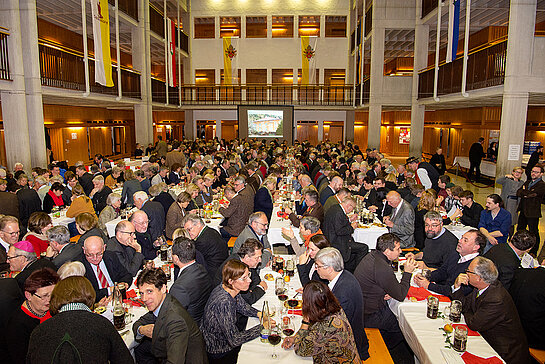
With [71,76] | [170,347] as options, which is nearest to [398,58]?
[71,76]

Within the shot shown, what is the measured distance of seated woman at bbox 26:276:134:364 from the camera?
106 inches

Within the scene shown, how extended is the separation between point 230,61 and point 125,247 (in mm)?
26823

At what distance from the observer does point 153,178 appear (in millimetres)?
10172

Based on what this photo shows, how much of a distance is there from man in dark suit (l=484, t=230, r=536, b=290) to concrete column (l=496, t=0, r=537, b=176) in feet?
23.1

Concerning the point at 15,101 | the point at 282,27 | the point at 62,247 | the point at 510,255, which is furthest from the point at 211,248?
the point at 282,27

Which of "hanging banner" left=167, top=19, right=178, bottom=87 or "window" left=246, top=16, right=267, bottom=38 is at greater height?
"window" left=246, top=16, right=267, bottom=38

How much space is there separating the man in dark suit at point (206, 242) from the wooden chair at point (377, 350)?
2.20 meters

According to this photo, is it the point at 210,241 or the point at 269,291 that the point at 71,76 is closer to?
the point at 210,241

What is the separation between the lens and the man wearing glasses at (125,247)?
500cm

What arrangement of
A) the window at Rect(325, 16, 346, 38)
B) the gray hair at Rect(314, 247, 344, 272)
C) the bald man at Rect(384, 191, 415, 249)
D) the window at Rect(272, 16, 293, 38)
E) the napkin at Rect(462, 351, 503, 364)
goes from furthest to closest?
the window at Rect(272, 16, 293, 38) → the window at Rect(325, 16, 346, 38) → the bald man at Rect(384, 191, 415, 249) → the gray hair at Rect(314, 247, 344, 272) → the napkin at Rect(462, 351, 503, 364)

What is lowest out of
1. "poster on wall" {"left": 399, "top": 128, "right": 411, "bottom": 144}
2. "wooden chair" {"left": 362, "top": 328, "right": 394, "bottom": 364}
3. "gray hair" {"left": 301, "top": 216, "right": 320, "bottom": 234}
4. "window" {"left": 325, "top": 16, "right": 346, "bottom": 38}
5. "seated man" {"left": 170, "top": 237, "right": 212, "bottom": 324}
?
"wooden chair" {"left": 362, "top": 328, "right": 394, "bottom": 364}

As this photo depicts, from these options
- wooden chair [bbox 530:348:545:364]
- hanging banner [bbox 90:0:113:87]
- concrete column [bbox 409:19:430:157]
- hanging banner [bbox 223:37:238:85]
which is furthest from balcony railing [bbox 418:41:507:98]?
hanging banner [bbox 223:37:238:85]

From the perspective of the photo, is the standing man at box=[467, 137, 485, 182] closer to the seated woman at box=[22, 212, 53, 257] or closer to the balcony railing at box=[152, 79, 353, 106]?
the balcony railing at box=[152, 79, 353, 106]

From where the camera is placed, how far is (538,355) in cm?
422
